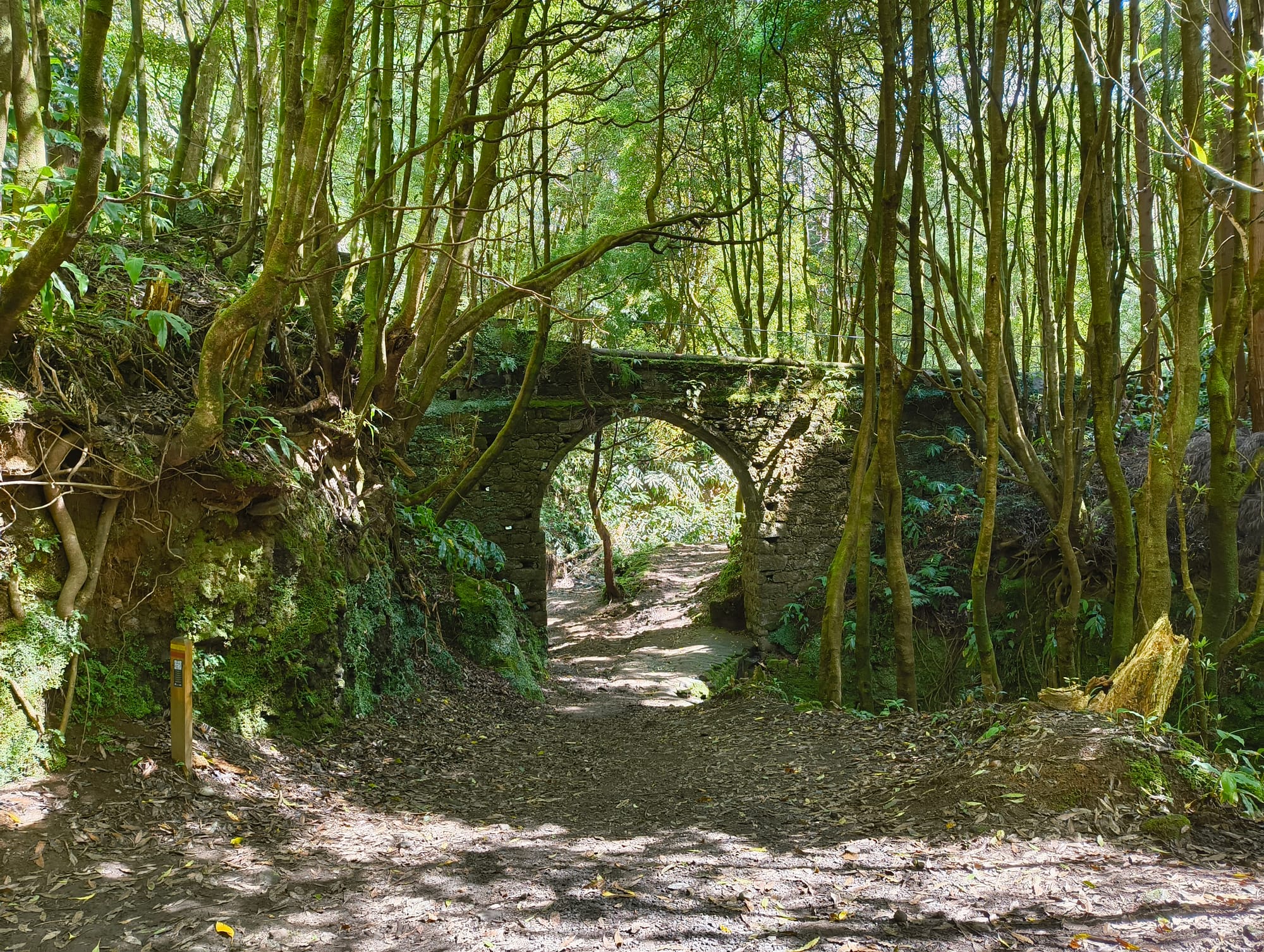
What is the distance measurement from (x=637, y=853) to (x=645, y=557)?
42.5 ft

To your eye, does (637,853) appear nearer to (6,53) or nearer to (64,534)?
(64,534)

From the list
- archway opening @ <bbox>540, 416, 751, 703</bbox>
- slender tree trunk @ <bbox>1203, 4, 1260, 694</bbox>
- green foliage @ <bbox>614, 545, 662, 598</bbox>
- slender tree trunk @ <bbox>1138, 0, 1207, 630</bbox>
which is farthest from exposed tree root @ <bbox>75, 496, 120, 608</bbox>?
green foliage @ <bbox>614, 545, 662, 598</bbox>

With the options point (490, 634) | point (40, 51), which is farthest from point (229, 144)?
point (490, 634)

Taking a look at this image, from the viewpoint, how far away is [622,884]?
8.70 ft

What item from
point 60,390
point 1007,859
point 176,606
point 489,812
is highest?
point 60,390

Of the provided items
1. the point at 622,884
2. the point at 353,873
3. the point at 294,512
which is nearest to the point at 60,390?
the point at 294,512

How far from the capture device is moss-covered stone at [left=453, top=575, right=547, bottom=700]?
7.18m

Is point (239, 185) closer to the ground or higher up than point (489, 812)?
higher up

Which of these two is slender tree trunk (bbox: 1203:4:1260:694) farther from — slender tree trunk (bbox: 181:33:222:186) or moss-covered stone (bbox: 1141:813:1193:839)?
slender tree trunk (bbox: 181:33:222:186)

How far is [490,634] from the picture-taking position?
291 inches

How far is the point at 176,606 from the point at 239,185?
5956 mm

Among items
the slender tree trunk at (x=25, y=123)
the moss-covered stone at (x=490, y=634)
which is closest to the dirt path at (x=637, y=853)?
the slender tree trunk at (x=25, y=123)

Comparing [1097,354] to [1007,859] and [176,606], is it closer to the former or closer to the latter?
[1007,859]

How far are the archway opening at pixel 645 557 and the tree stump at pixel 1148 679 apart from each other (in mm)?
5211
